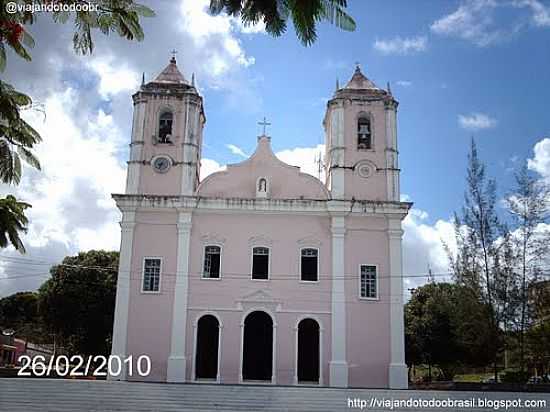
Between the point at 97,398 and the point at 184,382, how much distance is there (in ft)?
13.1

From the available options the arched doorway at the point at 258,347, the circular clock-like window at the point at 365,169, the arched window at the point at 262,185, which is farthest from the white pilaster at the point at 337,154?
the arched doorway at the point at 258,347

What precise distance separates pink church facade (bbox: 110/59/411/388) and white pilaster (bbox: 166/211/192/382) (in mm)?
34

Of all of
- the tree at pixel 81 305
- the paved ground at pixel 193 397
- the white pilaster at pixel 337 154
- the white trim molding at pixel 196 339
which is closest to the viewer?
the paved ground at pixel 193 397

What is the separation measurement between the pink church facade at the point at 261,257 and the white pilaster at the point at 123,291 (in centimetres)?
4

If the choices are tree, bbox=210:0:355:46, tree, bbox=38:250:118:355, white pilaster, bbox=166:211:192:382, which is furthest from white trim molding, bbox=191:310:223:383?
tree, bbox=210:0:355:46

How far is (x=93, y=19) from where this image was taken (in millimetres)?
4188

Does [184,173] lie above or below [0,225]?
above

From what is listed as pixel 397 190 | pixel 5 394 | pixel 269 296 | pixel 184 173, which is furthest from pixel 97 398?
pixel 397 190

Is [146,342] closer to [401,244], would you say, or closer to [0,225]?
[401,244]

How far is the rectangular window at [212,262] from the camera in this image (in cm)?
2156

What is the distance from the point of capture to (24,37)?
433 centimetres

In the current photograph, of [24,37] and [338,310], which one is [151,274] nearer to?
[338,310]

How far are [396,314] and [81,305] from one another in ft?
50.6

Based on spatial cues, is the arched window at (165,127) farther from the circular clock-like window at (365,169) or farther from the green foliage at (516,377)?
the green foliage at (516,377)
